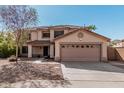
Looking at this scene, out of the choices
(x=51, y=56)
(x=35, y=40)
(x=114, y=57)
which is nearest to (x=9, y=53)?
(x=35, y=40)

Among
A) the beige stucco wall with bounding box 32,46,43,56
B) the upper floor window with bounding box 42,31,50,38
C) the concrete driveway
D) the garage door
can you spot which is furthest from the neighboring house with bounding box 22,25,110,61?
the concrete driveway

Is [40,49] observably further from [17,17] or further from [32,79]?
[32,79]

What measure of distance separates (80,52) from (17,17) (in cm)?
832

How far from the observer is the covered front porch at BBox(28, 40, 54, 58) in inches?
934

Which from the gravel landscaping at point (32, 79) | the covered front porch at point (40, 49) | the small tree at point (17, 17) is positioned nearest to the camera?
the gravel landscaping at point (32, 79)

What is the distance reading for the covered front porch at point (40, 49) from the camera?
934 inches

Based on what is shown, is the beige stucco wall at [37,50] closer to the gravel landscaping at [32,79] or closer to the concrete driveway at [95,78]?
the gravel landscaping at [32,79]

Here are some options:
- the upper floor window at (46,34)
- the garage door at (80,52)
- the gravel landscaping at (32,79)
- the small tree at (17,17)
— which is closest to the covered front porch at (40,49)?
the upper floor window at (46,34)

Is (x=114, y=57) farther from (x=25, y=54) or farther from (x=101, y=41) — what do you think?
(x=25, y=54)

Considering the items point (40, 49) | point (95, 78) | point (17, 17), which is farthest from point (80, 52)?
point (95, 78)

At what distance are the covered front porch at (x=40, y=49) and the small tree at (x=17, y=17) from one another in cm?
598

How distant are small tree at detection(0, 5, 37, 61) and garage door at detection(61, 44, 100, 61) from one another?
526 centimetres

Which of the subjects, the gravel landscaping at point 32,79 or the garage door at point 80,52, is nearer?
the gravel landscaping at point 32,79

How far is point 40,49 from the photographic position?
25.2 m
